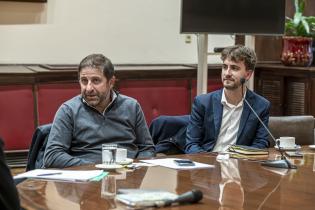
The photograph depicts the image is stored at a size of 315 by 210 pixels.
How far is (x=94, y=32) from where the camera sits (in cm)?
564

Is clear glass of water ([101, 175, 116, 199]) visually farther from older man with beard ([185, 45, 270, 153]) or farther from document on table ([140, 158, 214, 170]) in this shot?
older man with beard ([185, 45, 270, 153])

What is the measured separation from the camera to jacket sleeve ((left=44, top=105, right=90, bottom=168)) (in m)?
3.15

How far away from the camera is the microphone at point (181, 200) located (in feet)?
6.83

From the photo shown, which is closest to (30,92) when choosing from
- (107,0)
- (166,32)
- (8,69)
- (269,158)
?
(8,69)

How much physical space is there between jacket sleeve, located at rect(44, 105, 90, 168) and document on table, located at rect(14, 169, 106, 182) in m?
0.46

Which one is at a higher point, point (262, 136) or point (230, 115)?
point (230, 115)

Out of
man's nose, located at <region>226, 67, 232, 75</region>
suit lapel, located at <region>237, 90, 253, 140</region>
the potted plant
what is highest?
the potted plant

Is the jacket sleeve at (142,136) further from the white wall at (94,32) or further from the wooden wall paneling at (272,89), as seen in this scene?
the wooden wall paneling at (272,89)

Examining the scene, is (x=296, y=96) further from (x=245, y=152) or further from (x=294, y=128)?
(x=245, y=152)

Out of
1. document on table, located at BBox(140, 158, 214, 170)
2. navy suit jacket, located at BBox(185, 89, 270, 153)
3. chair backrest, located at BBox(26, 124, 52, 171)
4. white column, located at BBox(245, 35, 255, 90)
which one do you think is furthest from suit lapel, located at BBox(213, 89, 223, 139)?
white column, located at BBox(245, 35, 255, 90)

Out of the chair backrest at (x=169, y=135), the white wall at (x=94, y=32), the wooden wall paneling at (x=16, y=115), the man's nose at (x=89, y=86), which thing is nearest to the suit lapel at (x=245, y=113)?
the chair backrest at (x=169, y=135)

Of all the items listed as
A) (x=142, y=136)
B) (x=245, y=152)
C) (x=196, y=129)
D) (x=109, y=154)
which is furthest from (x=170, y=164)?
(x=196, y=129)

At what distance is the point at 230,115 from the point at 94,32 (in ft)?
7.38

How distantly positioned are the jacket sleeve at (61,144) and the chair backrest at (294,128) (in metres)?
1.30
